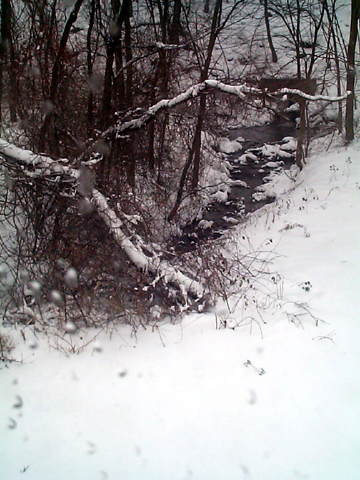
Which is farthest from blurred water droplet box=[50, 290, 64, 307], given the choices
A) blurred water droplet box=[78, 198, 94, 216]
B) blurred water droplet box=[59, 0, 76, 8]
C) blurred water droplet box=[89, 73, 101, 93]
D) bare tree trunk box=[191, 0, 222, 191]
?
bare tree trunk box=[191, 0, 222, 191]

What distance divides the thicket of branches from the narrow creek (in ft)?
1.75

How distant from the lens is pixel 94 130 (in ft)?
21.5

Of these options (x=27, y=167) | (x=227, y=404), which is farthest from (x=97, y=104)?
(x=227, y=404)

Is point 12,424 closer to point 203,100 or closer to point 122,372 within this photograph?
point 122,372

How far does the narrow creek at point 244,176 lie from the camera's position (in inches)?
384

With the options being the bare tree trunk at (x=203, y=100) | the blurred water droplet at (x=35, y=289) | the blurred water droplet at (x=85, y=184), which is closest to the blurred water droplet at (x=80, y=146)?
the blurred water droplet at (x=85, y=184)

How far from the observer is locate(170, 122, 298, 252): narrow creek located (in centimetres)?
976

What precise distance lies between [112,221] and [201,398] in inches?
93.5

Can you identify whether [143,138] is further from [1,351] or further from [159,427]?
[159,427]

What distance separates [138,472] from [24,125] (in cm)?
540

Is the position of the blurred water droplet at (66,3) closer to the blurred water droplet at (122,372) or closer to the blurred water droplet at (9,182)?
the blurred water droplet at (9,182)

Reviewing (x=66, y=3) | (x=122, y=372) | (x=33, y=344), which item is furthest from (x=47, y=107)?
(x=122, y=372)

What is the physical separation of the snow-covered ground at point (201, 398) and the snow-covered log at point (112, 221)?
0.50 metres

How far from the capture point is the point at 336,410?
276cm
